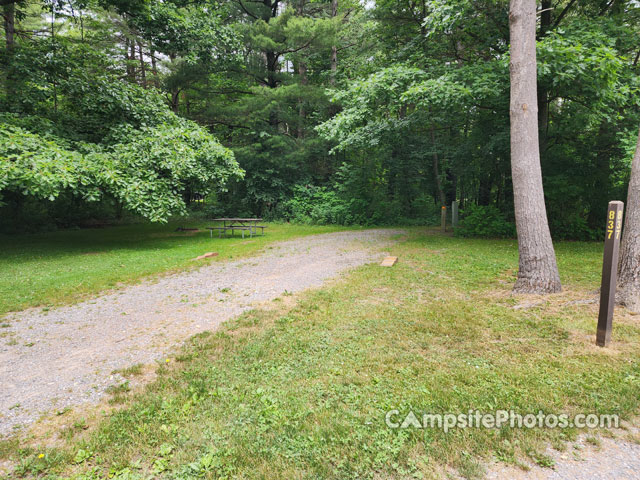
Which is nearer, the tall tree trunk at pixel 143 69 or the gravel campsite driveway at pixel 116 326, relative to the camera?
the gravel campsite driveway at pixel 116 326

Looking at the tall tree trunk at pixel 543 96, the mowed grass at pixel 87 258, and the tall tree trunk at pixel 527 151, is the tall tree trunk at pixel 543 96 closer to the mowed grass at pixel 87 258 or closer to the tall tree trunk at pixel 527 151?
the tall tree trunk at pixel 527 151

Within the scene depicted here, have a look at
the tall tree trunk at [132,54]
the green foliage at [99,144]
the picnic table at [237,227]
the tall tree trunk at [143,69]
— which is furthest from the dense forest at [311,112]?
the picnic table at [237,227]

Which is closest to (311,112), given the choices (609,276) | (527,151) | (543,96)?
(543,96)

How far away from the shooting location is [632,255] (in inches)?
163

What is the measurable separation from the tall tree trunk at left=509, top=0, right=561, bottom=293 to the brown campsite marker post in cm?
171

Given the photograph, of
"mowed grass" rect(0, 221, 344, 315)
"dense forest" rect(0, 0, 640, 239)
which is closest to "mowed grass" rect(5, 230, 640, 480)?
"mowed grass" rect(0, 221, 344, 315)

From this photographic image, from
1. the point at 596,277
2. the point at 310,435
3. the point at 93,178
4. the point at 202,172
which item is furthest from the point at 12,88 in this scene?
the point at 596,277

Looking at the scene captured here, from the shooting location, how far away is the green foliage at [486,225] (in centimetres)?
1081

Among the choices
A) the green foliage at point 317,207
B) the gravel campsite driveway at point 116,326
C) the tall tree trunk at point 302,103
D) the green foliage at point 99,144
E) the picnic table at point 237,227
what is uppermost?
the tall tree trunk at point 302,103

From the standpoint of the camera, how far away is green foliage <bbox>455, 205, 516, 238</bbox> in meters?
10.8

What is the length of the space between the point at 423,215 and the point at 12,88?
1715 cm

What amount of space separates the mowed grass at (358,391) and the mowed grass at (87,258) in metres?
3.76
